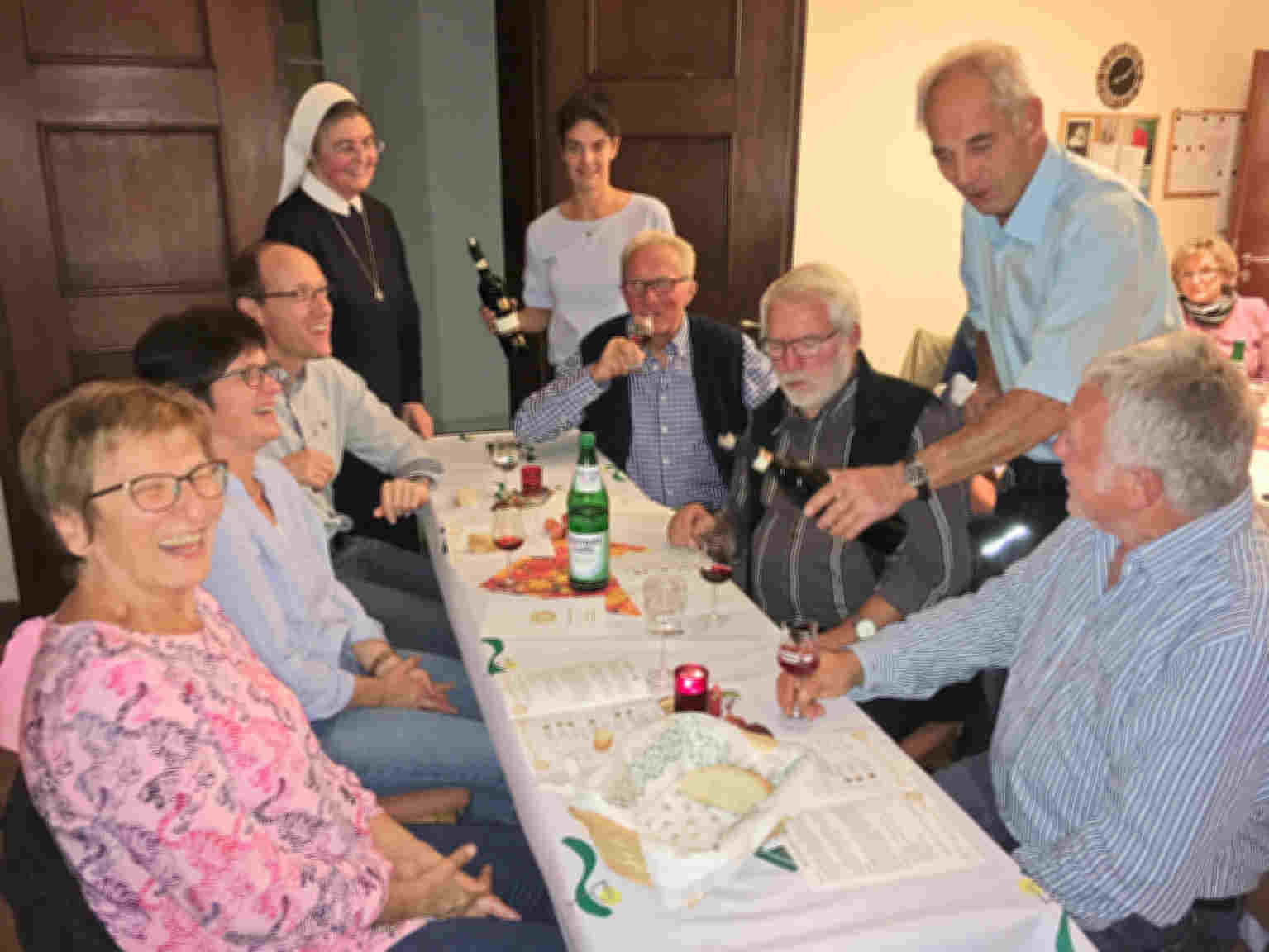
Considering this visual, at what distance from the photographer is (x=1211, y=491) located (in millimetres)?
1261

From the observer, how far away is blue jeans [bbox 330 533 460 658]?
7.82 feet

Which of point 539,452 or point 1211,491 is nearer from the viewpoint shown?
point 1211,491

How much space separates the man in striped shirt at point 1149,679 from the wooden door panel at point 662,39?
109 inches

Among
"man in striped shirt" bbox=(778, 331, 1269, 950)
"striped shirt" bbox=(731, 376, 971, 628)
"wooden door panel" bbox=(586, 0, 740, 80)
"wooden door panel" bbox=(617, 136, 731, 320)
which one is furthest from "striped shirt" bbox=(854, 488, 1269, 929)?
"wooden door panel" bbox=(586, 0, 740, 80)

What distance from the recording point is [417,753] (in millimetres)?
1777

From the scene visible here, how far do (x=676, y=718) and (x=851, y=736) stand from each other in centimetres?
31

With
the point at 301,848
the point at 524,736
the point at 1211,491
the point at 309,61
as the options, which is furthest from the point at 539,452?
the point at 309,61

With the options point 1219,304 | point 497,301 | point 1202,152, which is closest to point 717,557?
point 497,301

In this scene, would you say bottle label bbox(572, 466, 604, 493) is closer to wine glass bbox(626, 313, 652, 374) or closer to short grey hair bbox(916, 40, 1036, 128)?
wine glass bbox(626, 313, 652, 374)

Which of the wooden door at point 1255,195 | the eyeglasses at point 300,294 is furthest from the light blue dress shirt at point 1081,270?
the wooden door at point 1255,195

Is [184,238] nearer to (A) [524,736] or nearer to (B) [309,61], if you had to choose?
(A) [524,736]

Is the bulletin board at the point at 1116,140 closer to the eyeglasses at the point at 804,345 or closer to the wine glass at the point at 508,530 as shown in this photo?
the eyeglasses at the point at 804,345

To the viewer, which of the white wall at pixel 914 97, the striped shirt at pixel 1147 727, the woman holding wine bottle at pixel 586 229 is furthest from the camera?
the white wall at pixel 914 97

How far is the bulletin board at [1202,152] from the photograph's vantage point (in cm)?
527
